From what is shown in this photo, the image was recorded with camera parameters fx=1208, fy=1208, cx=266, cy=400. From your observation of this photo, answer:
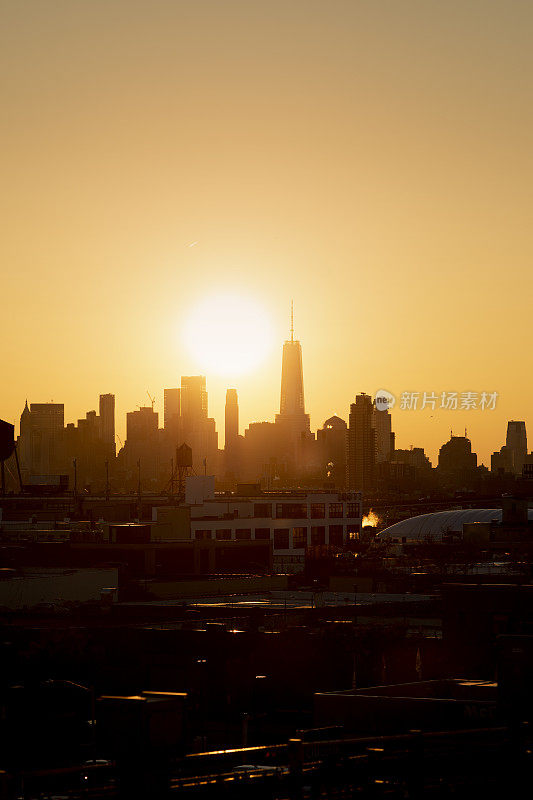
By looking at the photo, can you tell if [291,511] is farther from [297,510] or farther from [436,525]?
[436,525]

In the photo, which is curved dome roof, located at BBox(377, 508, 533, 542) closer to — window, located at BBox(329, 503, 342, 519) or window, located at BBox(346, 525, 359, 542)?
window, located at BBox(346, 525, 359, 542)

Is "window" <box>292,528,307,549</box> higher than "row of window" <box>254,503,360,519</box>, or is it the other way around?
"row of window" <box>254,503,360,519</box>

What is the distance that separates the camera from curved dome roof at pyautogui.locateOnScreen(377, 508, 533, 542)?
532ft

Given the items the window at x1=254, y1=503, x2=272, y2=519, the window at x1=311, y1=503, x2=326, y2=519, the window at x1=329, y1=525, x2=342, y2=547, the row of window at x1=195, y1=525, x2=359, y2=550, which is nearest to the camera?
the row of window at x1=195, y1=525, x2=359, y2=550

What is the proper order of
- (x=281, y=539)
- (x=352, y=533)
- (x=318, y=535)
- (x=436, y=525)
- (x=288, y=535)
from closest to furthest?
1. (x=281, y=539)
2. (x=288, y=535)
3. (x=318, y=535)
4. (x=352, y=533)
5. (x=436, y=525)

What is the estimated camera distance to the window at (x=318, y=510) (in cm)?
14000

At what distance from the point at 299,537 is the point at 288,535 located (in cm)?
285

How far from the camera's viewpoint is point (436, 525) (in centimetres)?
17175

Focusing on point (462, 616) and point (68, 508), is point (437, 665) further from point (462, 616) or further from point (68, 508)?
point (68, 508)

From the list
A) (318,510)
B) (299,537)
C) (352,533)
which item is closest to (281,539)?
(299,537)

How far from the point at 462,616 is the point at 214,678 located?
339 inches

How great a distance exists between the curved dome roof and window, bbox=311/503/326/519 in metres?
20.5

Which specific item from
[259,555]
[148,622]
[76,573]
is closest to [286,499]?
[259,555]

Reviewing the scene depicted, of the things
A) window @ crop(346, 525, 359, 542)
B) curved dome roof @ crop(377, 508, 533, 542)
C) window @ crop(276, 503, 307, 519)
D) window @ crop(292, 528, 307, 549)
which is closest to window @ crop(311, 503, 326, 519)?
window @ crop(276, 503, 307, 519)
